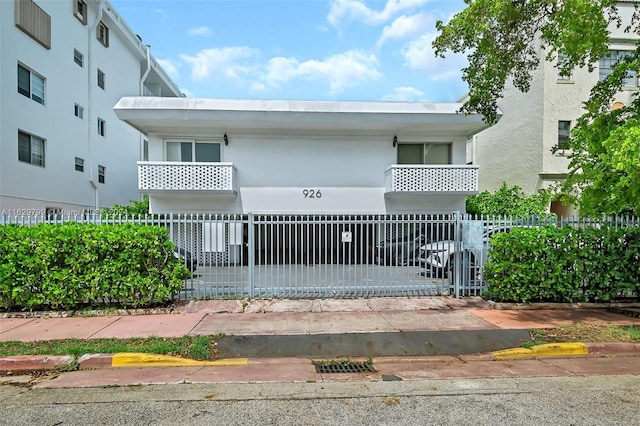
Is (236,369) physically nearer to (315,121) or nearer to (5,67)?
(315,121)

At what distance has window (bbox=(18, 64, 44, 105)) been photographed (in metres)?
14.1

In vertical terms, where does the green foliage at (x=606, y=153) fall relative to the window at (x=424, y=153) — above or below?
below

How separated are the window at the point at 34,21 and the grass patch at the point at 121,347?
13.4m

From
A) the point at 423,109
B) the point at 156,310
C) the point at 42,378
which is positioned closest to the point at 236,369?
the point at 42,378

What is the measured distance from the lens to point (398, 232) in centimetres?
1014

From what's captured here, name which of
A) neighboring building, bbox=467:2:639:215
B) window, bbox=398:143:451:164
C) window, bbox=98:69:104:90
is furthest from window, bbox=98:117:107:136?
neighboring building, bbox=467:2:639:215

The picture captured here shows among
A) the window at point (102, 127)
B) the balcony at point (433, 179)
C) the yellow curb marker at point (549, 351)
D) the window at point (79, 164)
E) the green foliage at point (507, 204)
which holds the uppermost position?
the window at point (102, 127)

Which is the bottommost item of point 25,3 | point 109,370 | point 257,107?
point 109,370

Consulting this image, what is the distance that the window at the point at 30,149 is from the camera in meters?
14.1

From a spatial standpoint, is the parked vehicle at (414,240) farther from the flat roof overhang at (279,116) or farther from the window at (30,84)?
the window at (30,84)

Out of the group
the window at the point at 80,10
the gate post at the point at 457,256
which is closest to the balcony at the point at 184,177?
the window at the point at 80,10

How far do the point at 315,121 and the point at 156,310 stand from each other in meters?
A: 9.38

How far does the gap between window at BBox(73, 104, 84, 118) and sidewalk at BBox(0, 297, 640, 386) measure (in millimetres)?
13134

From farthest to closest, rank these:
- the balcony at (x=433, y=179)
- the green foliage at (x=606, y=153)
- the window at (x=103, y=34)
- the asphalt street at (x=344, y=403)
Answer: the window at (x=103, y=34), the balcony at (x=433, y=179), the green foliage at (x=606, y=153), the asphalt street at (x=344, y=403)
